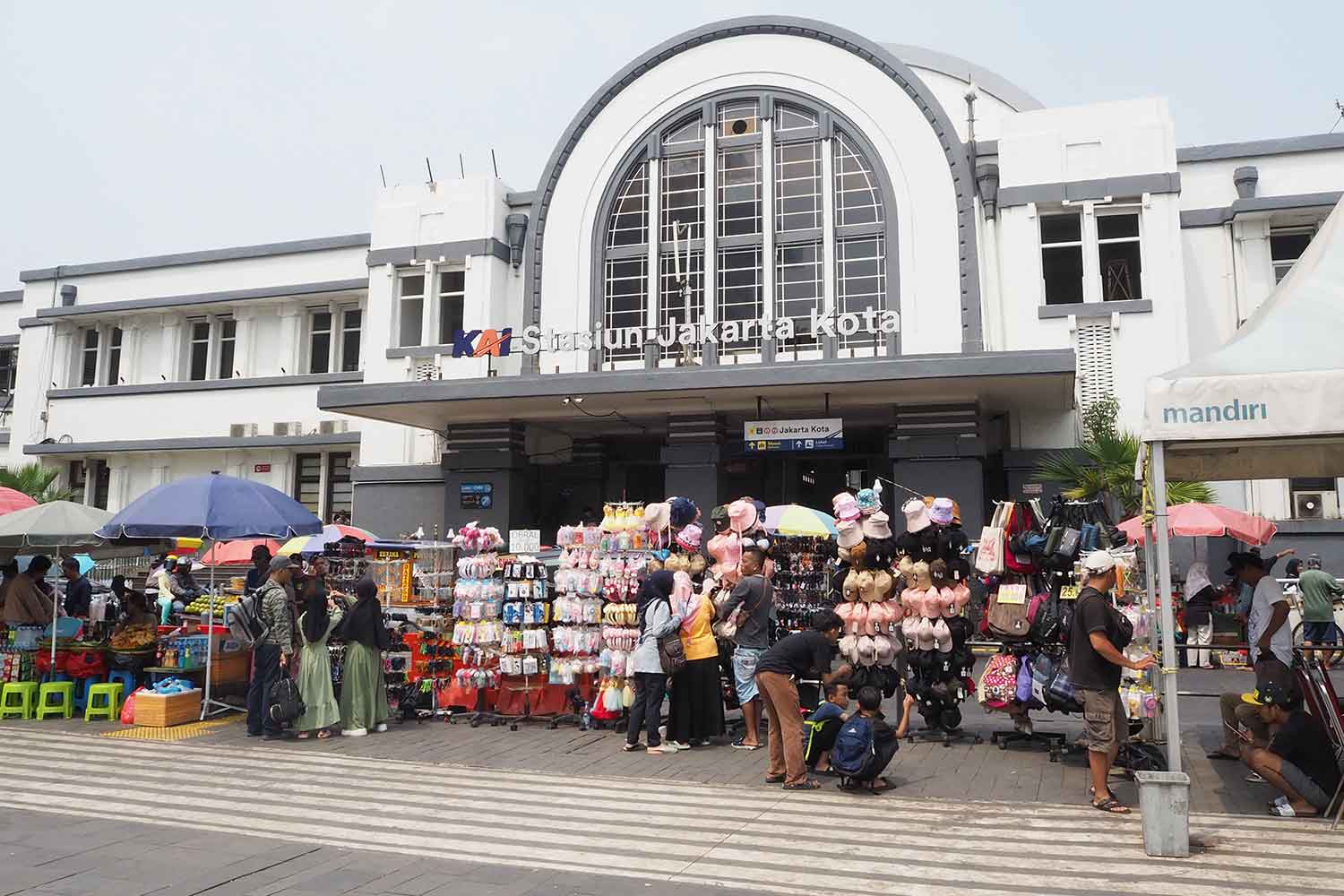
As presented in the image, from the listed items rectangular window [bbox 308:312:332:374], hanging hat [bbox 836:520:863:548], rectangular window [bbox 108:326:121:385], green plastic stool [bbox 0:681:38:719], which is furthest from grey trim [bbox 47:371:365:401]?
hanging hat [bbox 836:520:863:548]

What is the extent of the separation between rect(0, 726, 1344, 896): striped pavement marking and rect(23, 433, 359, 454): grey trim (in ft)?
52.4

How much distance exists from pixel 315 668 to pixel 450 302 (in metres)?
14.3

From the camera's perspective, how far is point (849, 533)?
10773 mm

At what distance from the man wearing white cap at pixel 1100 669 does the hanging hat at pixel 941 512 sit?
7.98ft

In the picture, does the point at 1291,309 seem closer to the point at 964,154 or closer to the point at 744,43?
the point at 964,154

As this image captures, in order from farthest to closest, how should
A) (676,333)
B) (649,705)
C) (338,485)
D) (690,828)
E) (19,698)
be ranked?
(338,485) → (676,333) → (19,698) → (649,705) → (690,828)

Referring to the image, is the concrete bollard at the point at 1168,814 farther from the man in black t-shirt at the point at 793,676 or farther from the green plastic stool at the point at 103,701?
the green plastic stool at the point at 103,701

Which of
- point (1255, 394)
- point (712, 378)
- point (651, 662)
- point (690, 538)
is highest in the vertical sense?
point (712, 378)

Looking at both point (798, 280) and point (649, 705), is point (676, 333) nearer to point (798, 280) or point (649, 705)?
point (798, 280)

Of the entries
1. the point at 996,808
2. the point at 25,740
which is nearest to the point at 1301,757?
the point at 996,808

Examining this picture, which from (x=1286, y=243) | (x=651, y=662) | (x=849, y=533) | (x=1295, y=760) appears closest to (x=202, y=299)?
(x=651, y=662)

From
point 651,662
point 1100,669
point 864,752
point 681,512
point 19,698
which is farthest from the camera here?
point 19,698

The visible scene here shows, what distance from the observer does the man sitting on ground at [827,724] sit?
9175 millimetres

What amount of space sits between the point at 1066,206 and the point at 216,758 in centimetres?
1789
